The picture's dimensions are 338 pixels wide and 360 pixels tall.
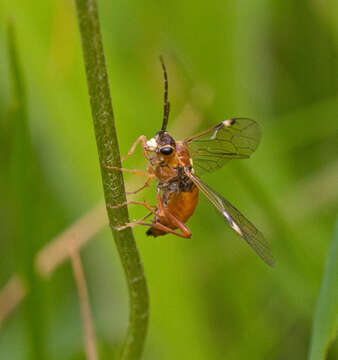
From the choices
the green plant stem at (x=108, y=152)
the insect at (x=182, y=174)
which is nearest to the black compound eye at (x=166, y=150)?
the insect at (x=182, y=174)

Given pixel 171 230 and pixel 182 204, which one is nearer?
pixel 171 230

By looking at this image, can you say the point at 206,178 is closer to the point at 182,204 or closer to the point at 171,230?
the point at 182,204

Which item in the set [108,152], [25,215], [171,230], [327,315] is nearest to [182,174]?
[171,230]

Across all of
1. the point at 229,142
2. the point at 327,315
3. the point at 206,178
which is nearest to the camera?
the point at 327,315

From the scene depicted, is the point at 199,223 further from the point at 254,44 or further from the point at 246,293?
the point at 254,44

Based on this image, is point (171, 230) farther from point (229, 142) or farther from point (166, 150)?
point (229, 142)

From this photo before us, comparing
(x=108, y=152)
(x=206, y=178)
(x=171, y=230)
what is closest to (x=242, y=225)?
(x=171, y=230)

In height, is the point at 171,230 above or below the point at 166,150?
below

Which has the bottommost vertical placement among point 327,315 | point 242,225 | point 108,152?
point 327,315

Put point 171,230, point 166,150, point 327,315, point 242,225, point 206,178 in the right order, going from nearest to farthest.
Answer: point 327,315, point 242,225, point 171,230, point 166,150, point 206,178
